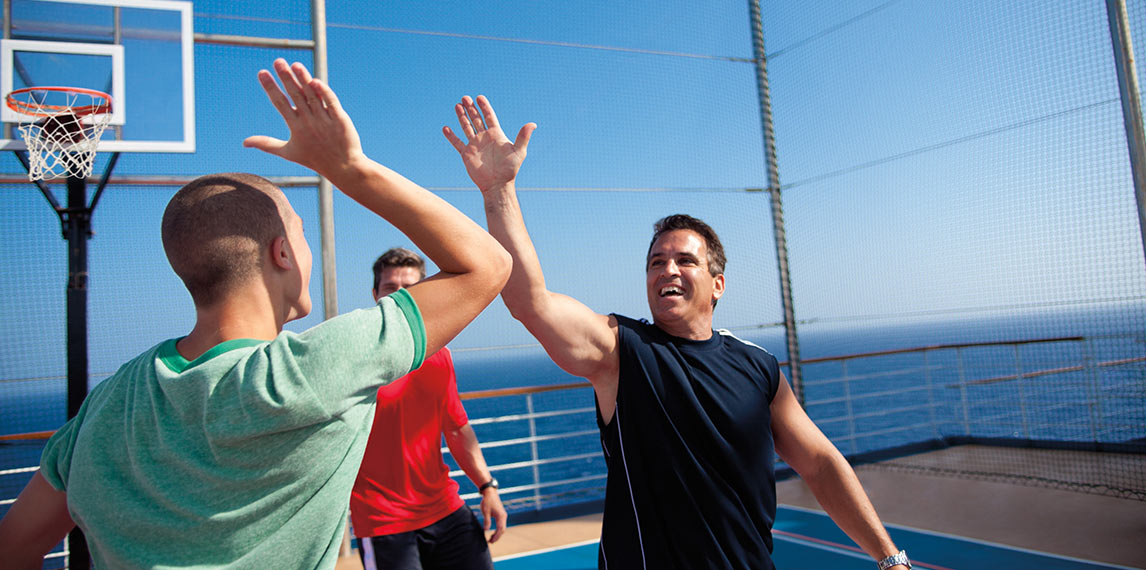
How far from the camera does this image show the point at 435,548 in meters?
2.16

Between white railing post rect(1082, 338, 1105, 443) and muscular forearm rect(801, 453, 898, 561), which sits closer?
muscular forearm rect(801, 453, 898, 561)

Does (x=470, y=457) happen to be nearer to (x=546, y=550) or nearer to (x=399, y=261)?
(x=399, y=261)

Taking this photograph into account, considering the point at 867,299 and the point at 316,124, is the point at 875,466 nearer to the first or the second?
the point at 867,299

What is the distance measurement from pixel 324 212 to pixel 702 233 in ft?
7.55

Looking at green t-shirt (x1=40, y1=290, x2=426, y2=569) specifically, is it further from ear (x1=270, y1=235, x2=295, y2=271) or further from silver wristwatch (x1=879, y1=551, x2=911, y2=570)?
silver wristwatch (x1=879, y1=551, x2=911, y2=570)

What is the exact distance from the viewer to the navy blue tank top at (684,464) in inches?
57.9

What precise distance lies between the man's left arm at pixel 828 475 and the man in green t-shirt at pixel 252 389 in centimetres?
108

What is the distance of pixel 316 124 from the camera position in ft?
2.58

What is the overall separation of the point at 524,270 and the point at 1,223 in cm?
334

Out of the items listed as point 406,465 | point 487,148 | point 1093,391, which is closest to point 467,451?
point 406,465

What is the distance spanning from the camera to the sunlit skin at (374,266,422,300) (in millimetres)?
2346

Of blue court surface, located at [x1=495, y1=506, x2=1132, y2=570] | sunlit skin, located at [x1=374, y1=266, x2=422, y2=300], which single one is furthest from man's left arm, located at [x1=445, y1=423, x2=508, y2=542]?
blue court surface, located at [x1=495, y1=506, x2=1132, y2=570]

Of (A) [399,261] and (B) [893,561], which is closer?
(B) [893,561]

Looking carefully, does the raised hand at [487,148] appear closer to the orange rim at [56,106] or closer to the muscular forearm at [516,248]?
the muscular forearm at [516,248]
